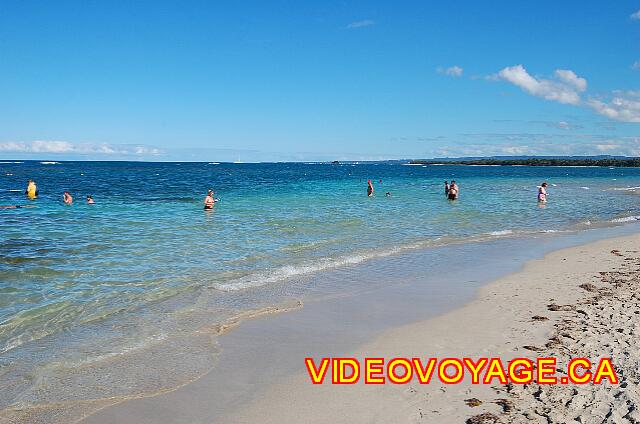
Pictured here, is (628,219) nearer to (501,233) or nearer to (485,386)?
(501,233)

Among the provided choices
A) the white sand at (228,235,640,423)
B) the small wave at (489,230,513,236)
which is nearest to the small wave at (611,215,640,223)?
the small wave at (489,230,513,236)

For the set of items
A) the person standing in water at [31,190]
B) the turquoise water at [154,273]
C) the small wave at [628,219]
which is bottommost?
the turquoise water at [154,273]

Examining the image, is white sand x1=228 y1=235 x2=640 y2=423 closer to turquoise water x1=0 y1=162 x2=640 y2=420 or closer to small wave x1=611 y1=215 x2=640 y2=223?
turquoise water x1=0 y1=162 x2=640 y2=420

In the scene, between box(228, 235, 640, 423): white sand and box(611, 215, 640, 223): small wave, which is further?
box(611, 215, 640, 223): small wave

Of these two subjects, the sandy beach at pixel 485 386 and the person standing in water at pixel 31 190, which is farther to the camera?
the person standing in water at pixel 31 190

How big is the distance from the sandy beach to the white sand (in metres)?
0.01

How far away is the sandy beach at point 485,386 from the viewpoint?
18.2ft

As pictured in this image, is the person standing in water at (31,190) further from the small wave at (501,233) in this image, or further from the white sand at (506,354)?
the white sand at (506,354)

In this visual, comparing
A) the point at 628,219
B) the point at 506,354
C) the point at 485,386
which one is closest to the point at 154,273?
the point at 506,354

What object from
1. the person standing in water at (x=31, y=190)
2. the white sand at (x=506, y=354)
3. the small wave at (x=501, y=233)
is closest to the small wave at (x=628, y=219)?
the small wave at (x=501, y=233)

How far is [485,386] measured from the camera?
6188 mm

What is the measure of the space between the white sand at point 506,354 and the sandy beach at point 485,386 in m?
0.01

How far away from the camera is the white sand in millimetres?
5520

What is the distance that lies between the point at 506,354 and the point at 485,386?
1247mm
